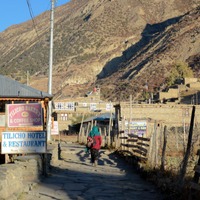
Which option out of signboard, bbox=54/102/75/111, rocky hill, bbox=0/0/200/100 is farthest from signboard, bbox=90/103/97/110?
rocky hill, bbox=0/0/200/100

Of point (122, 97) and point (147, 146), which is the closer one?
point (147, 146)

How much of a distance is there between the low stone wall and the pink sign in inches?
40.9

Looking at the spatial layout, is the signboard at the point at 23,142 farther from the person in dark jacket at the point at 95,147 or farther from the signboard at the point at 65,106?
the signboard at the point at 65,106

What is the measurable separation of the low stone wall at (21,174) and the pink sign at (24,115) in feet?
3.41

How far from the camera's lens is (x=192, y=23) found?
11925cm

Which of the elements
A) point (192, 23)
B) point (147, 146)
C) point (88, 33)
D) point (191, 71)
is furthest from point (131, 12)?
point (147, 146)

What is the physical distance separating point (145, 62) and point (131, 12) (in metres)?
55.4

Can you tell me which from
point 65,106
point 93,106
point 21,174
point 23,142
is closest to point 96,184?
point 23,142

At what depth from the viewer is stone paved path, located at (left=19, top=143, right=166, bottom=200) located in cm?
1183

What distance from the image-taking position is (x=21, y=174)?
1177 cm

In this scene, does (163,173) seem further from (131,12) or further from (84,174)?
(131,12)

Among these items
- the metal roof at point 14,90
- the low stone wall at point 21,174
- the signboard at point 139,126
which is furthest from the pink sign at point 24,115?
the signboard at point 139,126

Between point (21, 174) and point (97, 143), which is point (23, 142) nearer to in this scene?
point (21, 174)

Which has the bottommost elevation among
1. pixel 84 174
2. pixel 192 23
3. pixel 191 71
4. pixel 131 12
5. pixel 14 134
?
pixel 84 174
